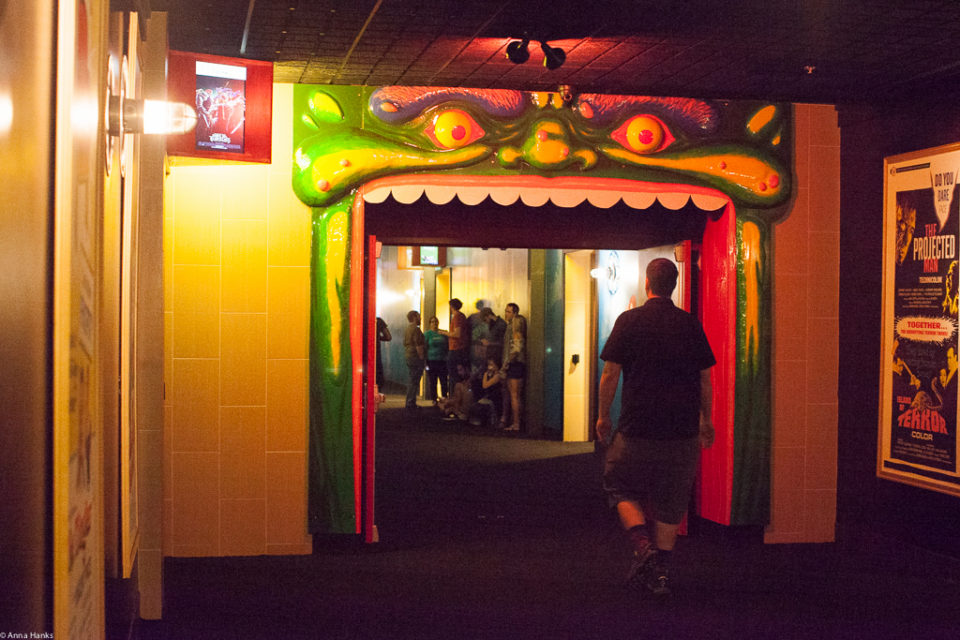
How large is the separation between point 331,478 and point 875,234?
3.73 metres

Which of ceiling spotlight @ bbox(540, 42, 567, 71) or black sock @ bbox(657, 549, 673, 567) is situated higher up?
ceiling spotlight @ bbox(540, 42, 567, 71)

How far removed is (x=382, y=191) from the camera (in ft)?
19.9

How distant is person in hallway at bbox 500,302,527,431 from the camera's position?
1238 cm

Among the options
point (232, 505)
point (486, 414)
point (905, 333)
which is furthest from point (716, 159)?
point (486, 414)

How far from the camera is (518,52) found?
5145 millimetres

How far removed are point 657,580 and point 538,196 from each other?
2.49m

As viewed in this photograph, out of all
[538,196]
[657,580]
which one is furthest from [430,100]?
[657,580]

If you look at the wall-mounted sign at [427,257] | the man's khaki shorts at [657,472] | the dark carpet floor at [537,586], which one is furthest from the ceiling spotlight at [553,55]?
the wall-mounted sign at [427,257]

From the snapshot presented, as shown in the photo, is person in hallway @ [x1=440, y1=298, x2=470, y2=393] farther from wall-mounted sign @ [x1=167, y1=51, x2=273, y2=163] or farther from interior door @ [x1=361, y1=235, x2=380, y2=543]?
wall-mounted sign @ [x1=167, y1=51, x2=273, y2=163]

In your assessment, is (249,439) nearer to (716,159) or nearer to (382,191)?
(382,191)

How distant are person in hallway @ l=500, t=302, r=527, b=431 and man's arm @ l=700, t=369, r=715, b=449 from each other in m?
7.19

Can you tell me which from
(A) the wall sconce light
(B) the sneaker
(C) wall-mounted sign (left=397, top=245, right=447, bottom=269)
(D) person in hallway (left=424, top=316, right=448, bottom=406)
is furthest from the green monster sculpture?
(C) wall-mounted sign (left=397, top=245, right=447, bottom=269)

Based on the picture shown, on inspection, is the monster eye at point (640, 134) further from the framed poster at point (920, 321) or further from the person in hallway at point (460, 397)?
the person in hallway at point (460, 397)

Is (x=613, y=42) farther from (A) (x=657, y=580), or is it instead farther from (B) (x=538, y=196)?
(A) (x=657, y=580)
